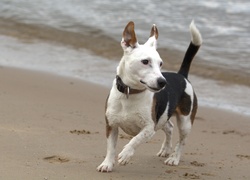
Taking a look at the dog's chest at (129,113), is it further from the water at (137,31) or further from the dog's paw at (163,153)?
the water at (137,31)

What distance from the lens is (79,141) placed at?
6223 mm

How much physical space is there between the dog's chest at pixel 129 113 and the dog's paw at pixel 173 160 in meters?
0.74

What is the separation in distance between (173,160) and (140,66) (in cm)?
126

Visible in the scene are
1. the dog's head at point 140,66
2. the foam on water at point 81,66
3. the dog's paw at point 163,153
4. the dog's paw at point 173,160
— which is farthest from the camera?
the foam on water at point 81,66

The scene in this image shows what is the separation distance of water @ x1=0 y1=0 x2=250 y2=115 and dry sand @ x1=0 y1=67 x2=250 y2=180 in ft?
3.14

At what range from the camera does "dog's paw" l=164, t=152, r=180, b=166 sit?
5998 mm

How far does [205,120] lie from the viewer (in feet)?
25.7

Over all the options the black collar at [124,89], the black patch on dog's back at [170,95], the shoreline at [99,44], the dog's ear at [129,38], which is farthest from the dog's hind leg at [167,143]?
the shoreline at [99,44]

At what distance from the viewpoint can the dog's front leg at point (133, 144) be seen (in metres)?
5.16

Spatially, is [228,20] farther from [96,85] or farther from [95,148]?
[95,148]

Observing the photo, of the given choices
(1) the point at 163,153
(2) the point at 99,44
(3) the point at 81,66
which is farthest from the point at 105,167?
(2) the point at 99,44

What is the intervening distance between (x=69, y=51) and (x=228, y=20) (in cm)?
448

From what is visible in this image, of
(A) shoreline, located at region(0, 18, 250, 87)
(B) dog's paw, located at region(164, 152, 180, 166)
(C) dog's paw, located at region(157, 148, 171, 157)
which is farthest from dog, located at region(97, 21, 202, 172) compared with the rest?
(A) shoreline, located at region(0, 18, 250, 87)

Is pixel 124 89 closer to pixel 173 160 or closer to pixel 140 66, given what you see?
pixel 140 66
